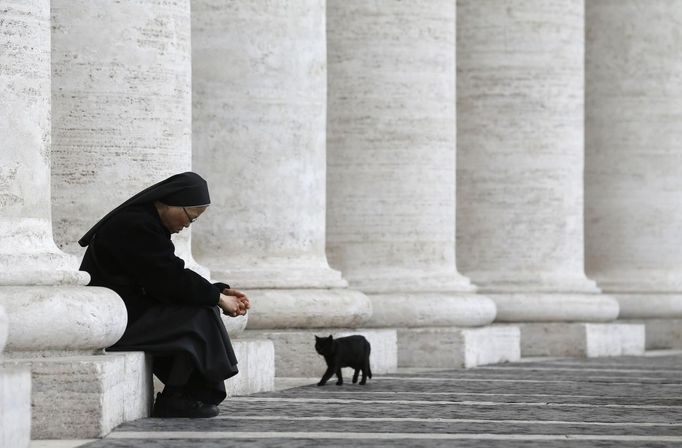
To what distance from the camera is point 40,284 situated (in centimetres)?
2642

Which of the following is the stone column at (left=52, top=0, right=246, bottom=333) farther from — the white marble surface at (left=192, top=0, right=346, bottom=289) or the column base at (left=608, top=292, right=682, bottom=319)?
the column base at (left=608, top=292, right=682, bottom=319)

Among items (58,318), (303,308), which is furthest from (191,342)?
(303,308)

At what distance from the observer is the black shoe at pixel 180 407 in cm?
2872

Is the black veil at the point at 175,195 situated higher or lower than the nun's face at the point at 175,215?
higher

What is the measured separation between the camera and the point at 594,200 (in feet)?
220

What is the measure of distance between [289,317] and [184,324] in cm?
1240

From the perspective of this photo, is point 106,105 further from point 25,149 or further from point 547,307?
point 547,307

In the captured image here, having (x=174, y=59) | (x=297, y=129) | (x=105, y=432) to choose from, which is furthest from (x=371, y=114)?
(x=105, y=432)

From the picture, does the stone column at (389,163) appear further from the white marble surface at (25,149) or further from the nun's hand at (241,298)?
the white marble surface at (25,149)

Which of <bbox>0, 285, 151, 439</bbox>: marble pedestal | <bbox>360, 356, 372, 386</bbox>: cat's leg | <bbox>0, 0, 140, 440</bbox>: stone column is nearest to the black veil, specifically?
<bbox>0, 0, 140, 440</bbox>: stone column

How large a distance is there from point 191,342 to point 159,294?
34.0 inches

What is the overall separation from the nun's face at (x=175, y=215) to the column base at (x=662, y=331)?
38698 mm

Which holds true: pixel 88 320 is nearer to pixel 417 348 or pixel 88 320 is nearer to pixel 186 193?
pixel 186 193

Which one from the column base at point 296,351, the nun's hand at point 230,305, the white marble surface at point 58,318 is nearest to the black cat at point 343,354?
the column base at point 296,351
